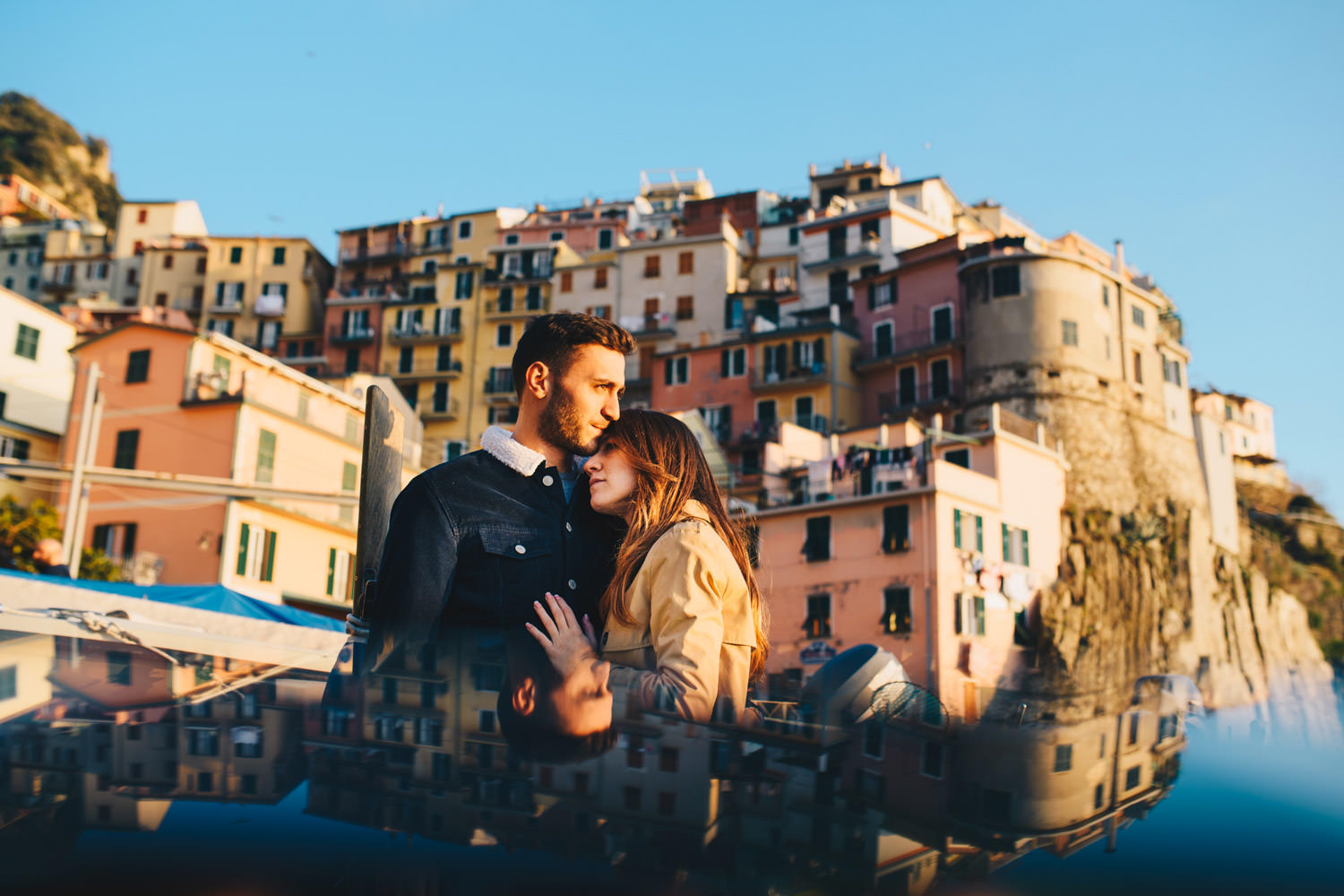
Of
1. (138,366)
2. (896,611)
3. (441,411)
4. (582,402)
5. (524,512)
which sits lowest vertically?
(524,512)

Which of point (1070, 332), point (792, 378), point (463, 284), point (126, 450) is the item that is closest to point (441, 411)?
point (463, 284)

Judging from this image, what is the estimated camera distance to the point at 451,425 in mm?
52188

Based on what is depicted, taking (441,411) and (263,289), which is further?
(263,289)

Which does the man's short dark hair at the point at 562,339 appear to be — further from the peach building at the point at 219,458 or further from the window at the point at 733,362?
the window at the point at 733,362

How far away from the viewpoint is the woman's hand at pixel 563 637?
207 cm

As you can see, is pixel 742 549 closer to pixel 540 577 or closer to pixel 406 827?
pixel 540 577

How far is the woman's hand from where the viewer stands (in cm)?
207

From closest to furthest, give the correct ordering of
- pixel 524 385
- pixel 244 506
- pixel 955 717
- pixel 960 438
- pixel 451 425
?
pixel 955 717
pixel 524 385
pixel 244 506
pixel 960 438
pixel 451 425

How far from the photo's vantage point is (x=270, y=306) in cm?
5759

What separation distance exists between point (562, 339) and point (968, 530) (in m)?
30.2

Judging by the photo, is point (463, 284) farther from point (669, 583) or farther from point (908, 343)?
point (669, 583)

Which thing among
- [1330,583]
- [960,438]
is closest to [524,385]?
[960,438]

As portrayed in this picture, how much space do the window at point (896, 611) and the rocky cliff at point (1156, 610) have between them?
5.37m

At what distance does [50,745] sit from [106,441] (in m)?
34.8
